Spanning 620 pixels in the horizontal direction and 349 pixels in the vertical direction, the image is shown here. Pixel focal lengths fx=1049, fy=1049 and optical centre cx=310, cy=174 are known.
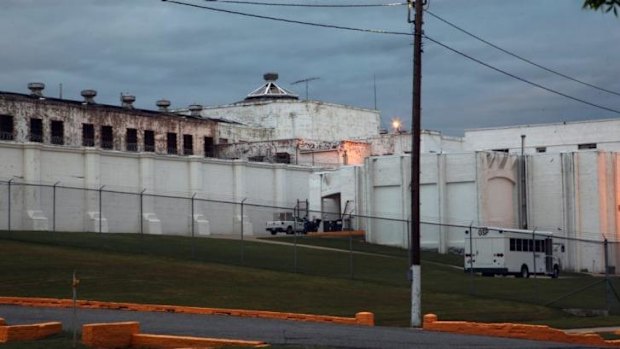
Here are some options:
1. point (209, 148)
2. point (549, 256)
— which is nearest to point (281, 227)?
point (209, 148)

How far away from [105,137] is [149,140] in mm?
4183

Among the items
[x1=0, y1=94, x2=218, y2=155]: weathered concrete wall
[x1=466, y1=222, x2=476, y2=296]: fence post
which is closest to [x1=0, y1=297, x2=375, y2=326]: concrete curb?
[x1=466, y1=222, x2=476, y2=296]: fence post

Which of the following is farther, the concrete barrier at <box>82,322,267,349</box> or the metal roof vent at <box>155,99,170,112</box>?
the metal roof vent at <box>155,99,170,112</box>

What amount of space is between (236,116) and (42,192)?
145ft

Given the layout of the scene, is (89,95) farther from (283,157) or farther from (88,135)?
(283,157)

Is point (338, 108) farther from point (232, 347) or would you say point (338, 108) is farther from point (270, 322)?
point (232, 347)

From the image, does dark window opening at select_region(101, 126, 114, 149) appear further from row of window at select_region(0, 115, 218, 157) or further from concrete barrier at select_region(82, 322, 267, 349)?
concrete barrier at select_region(82, 322, 267, 349)

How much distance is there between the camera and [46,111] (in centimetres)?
7681

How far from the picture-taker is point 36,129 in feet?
250

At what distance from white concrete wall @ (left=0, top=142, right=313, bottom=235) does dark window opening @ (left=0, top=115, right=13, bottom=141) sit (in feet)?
28.5

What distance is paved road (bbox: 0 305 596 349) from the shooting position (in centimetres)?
2139

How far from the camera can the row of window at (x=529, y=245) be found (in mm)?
56188

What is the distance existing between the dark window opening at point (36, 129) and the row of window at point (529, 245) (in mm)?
36800

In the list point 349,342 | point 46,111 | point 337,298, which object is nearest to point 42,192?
point 46,111
